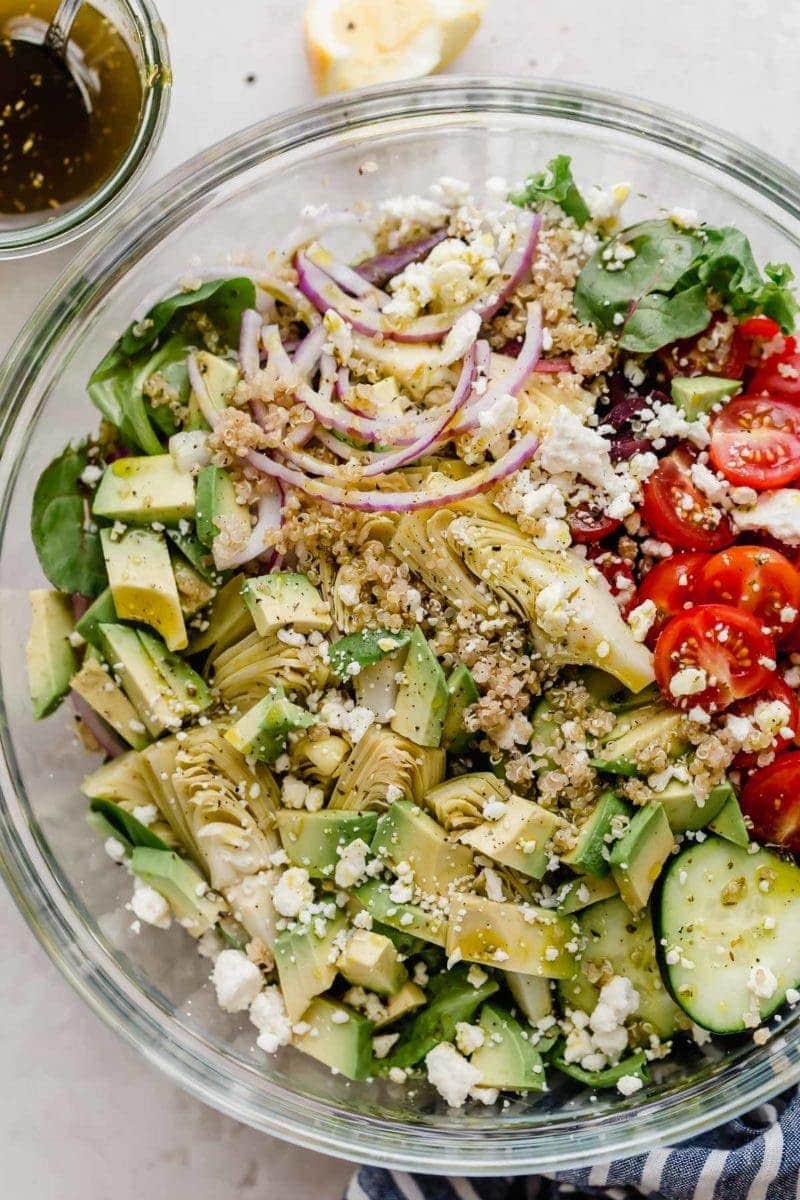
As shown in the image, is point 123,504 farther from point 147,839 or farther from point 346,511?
point 147,839

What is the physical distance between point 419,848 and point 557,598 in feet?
1.47

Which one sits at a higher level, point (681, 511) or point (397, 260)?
point (397, 260)

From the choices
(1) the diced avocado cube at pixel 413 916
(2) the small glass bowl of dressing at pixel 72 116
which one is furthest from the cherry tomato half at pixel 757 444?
(2) the small glass bowl of dressing at pixel 72 116

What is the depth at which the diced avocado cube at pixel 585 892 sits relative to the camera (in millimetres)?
1812

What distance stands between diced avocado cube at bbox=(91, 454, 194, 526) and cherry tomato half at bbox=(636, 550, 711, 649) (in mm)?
760

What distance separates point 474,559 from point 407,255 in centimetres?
60

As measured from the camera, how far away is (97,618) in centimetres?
190

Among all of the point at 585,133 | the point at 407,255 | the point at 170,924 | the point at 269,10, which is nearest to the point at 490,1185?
the point at 170,924

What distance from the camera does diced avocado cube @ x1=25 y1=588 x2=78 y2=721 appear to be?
1927mm

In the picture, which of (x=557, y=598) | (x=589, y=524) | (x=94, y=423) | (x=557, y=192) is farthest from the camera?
(x=94, y=423)

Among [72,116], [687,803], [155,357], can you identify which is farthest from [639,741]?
[72,116]

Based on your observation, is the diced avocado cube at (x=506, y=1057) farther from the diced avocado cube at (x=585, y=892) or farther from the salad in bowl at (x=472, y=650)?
the diced avocado cube at (x=585, y=892)

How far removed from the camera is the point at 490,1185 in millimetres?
2080

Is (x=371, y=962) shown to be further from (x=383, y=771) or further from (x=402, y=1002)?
(x=383, y=771)
